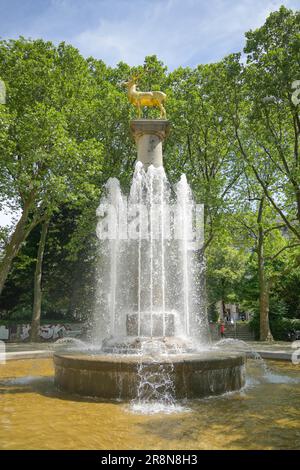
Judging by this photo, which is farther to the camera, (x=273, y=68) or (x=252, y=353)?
(x=273, y=68)

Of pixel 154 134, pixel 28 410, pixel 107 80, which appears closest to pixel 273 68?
pixel 154 134

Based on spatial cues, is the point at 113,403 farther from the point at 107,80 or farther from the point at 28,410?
the point at 107,80

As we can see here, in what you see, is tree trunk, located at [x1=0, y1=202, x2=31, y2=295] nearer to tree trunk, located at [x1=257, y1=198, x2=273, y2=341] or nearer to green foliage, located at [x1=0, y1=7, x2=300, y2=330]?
green foliage, located at [x1=0, y1=7, x2=300, y2=330]

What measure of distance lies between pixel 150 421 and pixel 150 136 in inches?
319

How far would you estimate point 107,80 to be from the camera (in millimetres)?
24391

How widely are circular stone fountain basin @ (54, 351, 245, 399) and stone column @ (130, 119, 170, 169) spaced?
605 centimetres

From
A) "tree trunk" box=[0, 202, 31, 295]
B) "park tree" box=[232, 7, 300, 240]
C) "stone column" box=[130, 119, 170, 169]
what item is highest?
"park tree" box=[232, 7, 300, 240]

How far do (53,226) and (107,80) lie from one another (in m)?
9.86

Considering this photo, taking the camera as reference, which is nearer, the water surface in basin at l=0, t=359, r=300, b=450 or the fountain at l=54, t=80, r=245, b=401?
the water surface in basin at l=0, t=359, r=300, b=450

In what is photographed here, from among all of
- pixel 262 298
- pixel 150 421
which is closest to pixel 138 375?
pixel 150 421

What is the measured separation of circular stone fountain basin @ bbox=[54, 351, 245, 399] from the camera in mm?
7121

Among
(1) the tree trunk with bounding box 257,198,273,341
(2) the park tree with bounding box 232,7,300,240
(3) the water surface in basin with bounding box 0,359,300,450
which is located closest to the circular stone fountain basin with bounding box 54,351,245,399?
(3) the water surface in basin with bounding box 0,359,300,450

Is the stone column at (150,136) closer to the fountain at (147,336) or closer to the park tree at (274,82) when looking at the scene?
the fountain at (147,336)

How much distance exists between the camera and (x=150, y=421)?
5754mm
